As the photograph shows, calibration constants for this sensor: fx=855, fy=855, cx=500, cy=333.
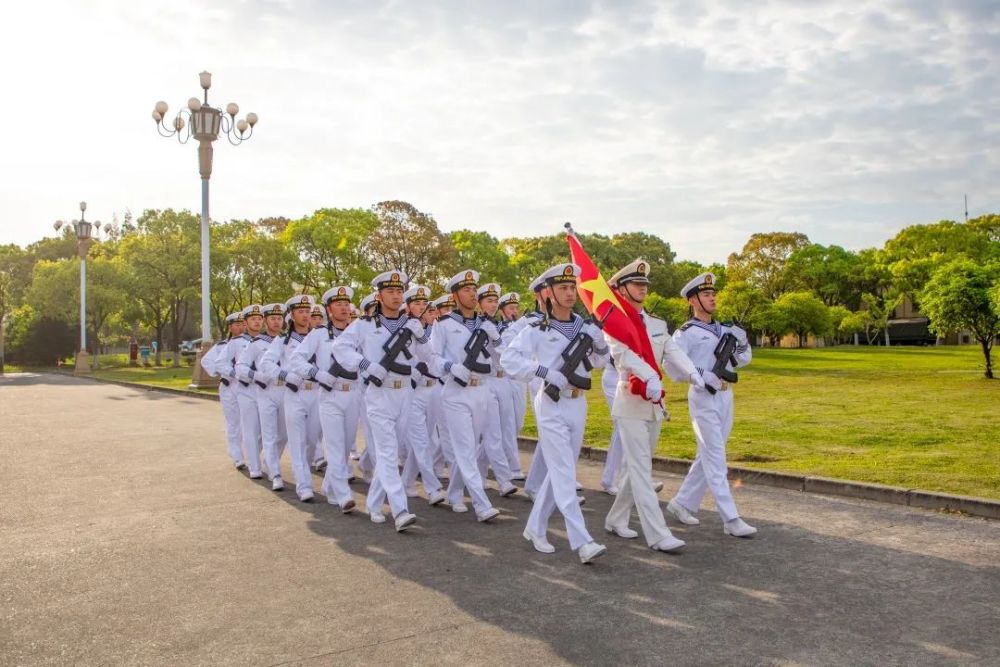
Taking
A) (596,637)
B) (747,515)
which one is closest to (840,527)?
(747,515)

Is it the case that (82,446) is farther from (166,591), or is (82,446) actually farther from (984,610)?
(984,610)

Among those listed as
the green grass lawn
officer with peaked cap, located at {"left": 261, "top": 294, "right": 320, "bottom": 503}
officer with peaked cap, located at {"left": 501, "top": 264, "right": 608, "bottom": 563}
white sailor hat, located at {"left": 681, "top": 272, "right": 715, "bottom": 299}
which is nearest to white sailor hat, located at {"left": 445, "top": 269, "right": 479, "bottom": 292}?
officer with peaked cap, located at {"left": 261, "top": 294, "right": 320, "bottom": 503}

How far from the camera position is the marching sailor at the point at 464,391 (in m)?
7.79

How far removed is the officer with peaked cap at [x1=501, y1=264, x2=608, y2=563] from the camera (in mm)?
6387

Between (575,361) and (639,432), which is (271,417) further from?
(639,432)

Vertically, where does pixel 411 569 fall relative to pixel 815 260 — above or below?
below

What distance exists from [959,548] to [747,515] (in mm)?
1794

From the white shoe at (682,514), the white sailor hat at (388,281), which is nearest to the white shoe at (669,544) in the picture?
the white shoe at (682,514)

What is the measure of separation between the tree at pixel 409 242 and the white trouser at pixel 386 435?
39.1 m

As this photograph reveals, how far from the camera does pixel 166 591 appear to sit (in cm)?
578

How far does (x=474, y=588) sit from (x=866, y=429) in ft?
31.7

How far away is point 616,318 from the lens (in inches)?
260

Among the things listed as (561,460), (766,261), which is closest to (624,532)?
(561,460)

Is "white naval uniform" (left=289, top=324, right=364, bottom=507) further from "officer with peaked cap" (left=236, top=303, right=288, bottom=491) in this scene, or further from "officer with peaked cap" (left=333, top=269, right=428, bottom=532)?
"officer with peaked cap" (left=236, top=303, right=288, bottom=491)
